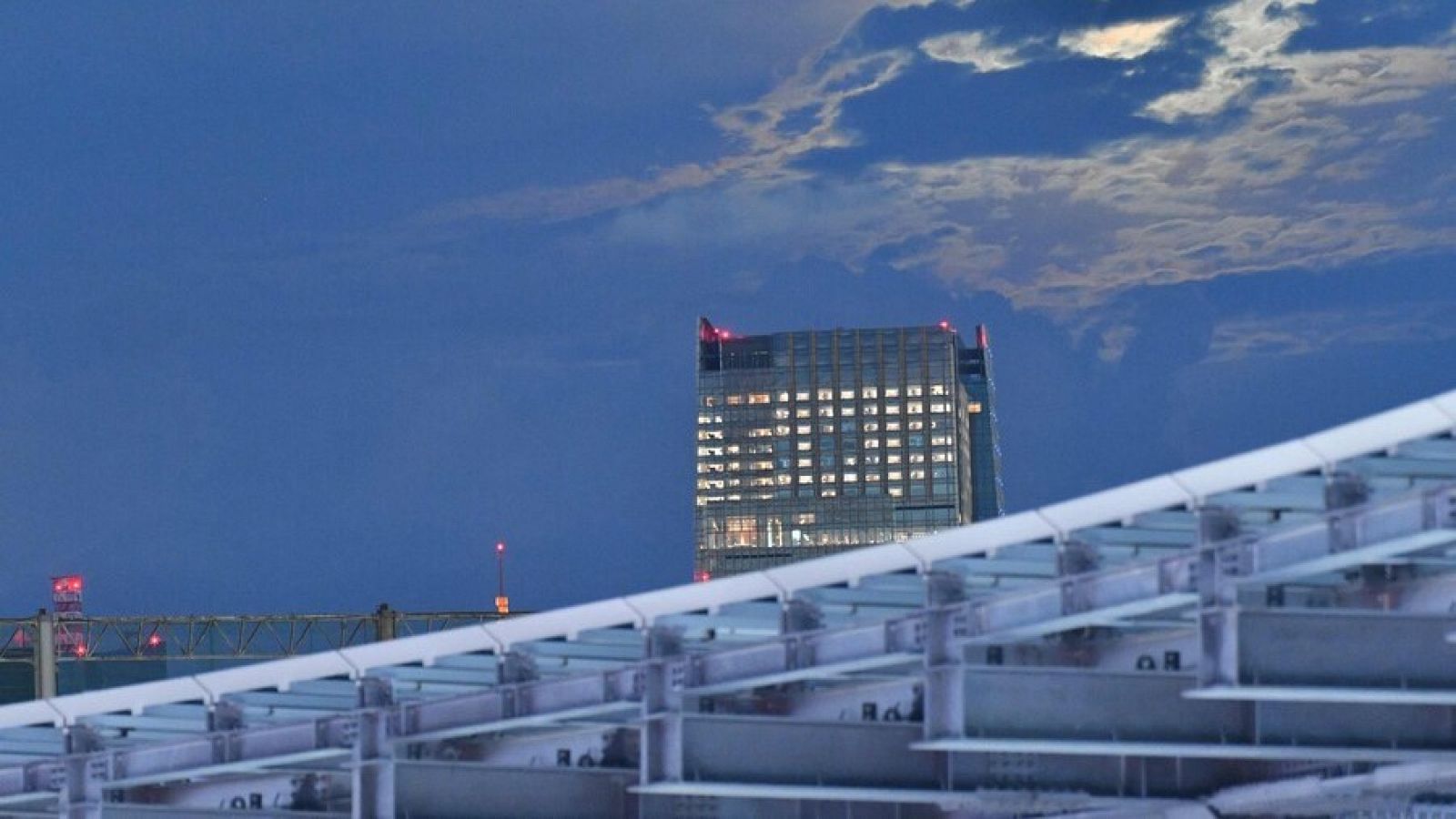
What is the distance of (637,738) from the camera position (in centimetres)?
3759

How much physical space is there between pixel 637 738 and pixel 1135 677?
8060mm

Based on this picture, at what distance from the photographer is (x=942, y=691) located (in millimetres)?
32344

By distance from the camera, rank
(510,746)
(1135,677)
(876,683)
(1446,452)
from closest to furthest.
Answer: (1446,452), (1135,677), (876,683), (510,746)

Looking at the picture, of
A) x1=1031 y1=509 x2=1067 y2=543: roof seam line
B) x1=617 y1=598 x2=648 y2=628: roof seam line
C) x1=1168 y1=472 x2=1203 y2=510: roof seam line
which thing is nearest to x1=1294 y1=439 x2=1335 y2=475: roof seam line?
x1=1168 y1=472 x2=1203 y2=510: roof seam line

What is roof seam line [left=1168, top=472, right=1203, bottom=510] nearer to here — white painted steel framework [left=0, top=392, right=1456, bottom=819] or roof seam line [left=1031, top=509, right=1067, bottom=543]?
white painted steel framework [left=0, top=392, right=1456, bottom=819]

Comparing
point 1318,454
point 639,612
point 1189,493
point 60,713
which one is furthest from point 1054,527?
point 60,713

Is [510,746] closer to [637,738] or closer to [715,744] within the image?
[637,738]

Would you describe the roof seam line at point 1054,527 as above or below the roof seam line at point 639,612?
above

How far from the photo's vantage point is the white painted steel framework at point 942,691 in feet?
98.1

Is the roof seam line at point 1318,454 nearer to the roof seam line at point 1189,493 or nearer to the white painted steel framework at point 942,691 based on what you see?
the white painted steel framework at point 942,691

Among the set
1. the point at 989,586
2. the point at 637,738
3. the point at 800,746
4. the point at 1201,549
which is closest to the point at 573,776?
the point at 637,738

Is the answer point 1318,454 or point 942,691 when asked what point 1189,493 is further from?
point 942,691

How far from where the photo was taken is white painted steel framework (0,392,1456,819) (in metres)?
29.9

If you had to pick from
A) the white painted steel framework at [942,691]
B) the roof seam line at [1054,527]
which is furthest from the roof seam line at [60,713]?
the roof seam line at [1054,527]
